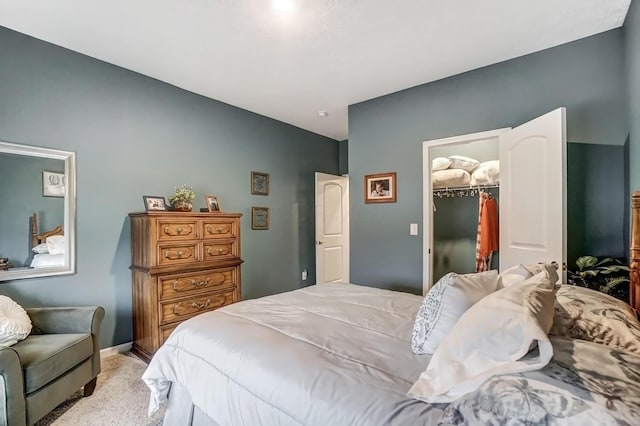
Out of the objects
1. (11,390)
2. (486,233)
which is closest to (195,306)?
(11,390)

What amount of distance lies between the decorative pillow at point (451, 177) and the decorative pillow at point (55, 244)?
12.5 ft

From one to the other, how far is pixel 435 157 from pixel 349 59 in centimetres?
190

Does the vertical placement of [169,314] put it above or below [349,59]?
below

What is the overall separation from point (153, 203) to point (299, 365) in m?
2.59

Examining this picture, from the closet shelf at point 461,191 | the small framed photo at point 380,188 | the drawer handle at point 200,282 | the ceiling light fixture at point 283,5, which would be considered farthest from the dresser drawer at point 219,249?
the closet shelf at point 461,191

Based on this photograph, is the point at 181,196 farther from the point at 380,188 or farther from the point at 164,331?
the point at 380,188

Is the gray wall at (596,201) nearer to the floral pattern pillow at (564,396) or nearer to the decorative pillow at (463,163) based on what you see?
the decorative pillow at (463,163)

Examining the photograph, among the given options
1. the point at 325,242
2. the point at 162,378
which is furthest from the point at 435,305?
the point at 325,242

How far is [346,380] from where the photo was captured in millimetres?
1048

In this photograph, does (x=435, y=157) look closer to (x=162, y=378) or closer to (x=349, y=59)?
(x=349, y=59)

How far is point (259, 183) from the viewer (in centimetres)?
427

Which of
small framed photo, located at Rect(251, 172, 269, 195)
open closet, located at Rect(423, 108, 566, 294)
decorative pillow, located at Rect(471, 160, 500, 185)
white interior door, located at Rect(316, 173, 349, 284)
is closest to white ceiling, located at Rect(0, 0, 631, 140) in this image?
open closet, located at Rect(423, 108, 566, 294)

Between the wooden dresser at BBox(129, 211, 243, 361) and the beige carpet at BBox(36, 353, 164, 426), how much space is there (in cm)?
29

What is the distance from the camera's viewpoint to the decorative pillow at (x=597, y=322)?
3.49 feet
